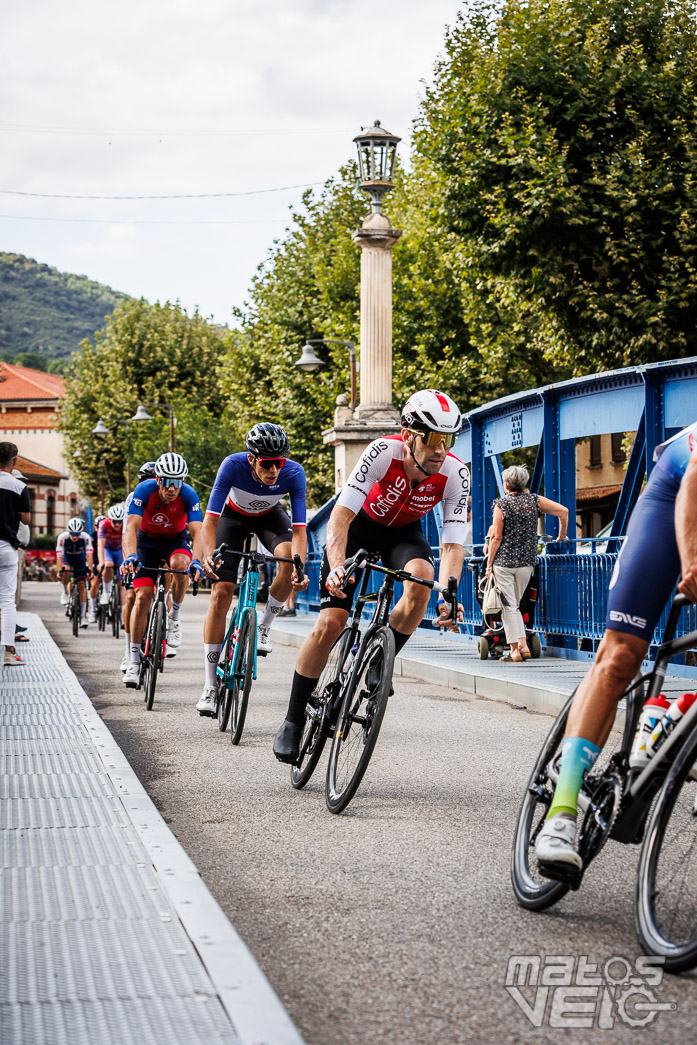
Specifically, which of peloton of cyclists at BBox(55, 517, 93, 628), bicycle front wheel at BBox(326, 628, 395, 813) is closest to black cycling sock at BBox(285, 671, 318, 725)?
bicycle front wheel at BBox(326, 628, 395, 813)

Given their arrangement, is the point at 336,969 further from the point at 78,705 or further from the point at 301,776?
the point at 78,705

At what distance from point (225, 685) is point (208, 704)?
0.40 m

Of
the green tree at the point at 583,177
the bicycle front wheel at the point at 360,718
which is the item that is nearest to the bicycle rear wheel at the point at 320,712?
the bicycle front wheel at the point at 360,718

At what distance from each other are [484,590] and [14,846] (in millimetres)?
8885

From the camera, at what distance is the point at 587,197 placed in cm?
2117

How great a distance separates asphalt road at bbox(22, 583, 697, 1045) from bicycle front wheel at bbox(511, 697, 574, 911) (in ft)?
0.21

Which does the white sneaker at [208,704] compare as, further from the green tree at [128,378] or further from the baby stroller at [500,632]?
the green tree at [128,378]

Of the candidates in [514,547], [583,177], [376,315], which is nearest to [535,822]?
[514,547]

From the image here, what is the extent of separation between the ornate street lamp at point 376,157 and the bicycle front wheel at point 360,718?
1620cm

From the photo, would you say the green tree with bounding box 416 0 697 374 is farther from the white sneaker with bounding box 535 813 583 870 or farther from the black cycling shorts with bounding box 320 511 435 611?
the white sneaker with bounding box 535 813 583 870

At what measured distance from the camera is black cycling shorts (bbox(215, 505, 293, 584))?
8.53 m

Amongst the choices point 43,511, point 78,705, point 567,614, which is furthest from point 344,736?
point 43,511

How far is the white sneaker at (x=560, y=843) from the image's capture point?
12.3 ft

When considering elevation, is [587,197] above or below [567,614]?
Result: above
